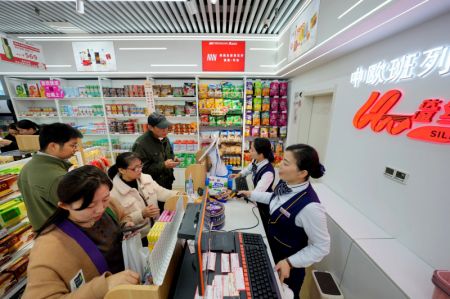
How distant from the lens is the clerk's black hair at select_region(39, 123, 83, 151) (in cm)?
152

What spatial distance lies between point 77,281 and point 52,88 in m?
4.70

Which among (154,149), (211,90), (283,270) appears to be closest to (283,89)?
(211,90)

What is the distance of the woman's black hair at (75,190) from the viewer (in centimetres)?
86

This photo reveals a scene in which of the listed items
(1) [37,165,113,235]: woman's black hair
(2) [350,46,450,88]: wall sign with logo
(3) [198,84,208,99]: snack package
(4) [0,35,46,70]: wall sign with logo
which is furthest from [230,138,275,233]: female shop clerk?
(4) [0,35,46,70]: wall sign with logo

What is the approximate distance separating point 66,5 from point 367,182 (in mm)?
5148

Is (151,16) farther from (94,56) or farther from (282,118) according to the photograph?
(282,118)

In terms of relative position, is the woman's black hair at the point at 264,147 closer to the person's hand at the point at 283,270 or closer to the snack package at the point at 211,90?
the person's hand at the point at 283,270

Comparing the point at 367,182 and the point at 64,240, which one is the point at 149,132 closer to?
the point at 64,240

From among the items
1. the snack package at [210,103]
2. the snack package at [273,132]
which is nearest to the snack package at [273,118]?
the snack package at [273,132]

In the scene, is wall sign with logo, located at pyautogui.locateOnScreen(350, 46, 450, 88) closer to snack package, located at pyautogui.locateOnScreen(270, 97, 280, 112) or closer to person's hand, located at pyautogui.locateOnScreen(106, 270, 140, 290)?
snack package, located at pyautogui.locateOnScreen(270, 97, 280, 112)

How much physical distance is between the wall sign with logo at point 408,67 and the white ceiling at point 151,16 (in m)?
1.83

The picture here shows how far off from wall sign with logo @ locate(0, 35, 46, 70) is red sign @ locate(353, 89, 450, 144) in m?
5.06

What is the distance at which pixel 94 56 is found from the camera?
396cm

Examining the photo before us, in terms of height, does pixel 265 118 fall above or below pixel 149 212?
above
